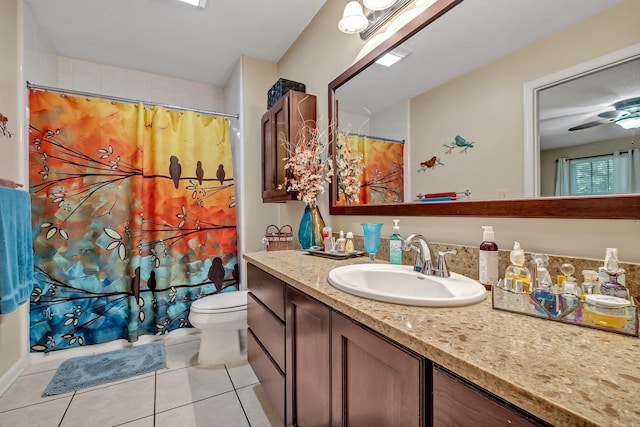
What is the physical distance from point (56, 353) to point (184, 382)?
1.02 metres

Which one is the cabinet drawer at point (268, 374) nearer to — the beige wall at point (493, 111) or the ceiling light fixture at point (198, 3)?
the beige wall at point (493, 111)

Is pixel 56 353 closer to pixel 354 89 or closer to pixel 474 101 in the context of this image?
pixel 354 89

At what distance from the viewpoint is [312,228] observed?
1831 millimetres

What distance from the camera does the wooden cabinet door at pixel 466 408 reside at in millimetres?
435

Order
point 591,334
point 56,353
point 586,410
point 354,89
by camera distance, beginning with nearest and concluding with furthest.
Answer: point 586,410
point 591,334
point 354,89
point 56,353

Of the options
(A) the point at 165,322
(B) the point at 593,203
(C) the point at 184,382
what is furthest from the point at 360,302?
(A) the point at 165,322

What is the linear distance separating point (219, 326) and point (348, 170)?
4.31 feet

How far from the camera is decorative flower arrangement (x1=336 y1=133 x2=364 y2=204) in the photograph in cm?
163

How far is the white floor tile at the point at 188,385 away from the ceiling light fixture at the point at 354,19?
2.11 meters

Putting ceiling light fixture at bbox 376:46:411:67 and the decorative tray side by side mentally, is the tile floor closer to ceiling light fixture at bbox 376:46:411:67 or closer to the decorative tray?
the decorative tray

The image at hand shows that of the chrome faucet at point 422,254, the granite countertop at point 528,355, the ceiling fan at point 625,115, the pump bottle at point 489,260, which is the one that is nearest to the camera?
the granite countertop at point 528,355

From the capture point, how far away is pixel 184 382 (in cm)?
172

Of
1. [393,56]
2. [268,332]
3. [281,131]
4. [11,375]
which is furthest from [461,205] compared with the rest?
[11,375]

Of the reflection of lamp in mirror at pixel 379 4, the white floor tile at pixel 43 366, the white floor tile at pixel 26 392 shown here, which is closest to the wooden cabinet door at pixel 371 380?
the reflection of lamp in mirror at pixel 379 4
